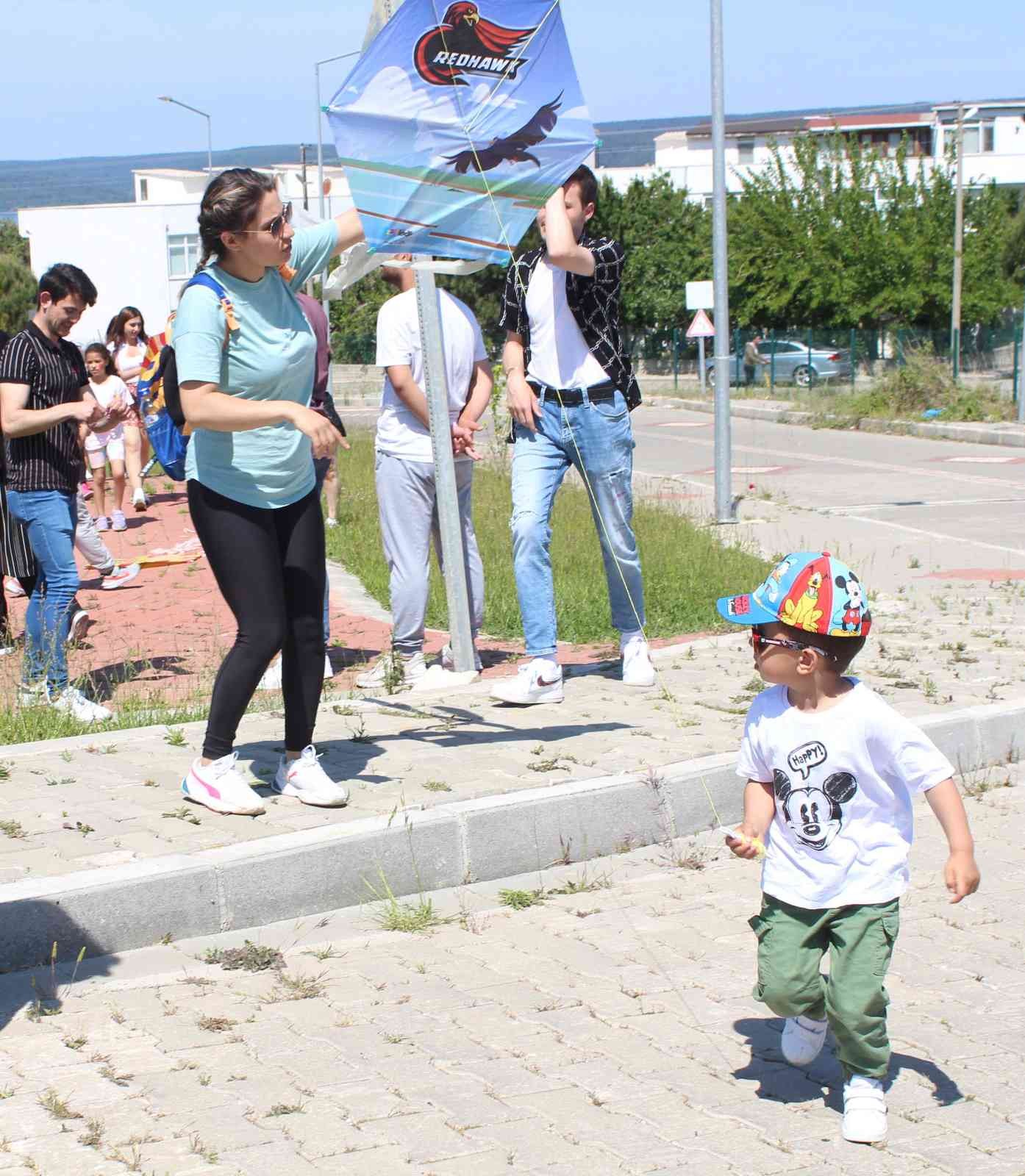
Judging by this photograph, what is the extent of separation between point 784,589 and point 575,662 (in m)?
4.72

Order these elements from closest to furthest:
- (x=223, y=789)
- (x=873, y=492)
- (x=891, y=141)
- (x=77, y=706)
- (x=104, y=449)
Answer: (x=223, y=789), (x=77, y=706), (x=104, y=449), (x=873, y=492), (x=891, y=141)

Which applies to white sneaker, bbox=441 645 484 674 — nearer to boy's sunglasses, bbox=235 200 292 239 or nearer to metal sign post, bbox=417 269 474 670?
metal sign post, bbox=417 269 474 670

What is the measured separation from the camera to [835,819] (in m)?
3.51

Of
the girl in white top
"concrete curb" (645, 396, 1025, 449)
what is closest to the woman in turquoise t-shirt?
the girl in white top

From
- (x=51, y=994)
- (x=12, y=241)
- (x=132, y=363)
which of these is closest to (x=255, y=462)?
(x=51, y=994)

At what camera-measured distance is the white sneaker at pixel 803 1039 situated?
12.0 ft

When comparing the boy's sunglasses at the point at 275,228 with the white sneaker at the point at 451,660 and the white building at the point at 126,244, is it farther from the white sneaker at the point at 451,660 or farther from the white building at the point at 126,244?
the white building at the point at 126,244

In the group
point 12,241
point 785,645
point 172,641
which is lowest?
point 172,641

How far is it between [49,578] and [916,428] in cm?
2176

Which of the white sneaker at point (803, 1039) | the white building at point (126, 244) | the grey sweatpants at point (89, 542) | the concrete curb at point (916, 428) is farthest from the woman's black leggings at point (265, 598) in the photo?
the white building at point (126, 244)

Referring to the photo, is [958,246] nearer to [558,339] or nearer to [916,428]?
[916,428]

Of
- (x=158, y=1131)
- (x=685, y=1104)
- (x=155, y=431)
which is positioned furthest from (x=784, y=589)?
(x=155, y=431)

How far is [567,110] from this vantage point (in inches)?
237

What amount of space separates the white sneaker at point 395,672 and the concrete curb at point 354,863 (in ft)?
6.56
